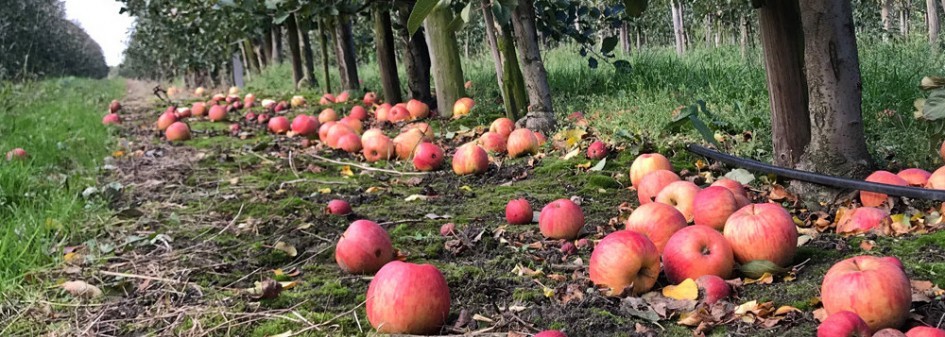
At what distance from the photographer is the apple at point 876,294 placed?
181cm

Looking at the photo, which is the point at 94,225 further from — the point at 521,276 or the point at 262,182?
the point at 521,276

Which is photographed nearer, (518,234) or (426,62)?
(518,234)

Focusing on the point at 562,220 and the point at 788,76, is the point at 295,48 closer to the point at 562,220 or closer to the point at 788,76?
the point at 788,76

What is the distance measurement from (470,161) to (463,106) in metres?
2.28

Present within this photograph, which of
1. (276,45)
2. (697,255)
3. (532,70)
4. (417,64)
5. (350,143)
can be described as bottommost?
(697,255)

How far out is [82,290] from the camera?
2561 mm

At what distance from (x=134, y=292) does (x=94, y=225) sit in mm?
1015

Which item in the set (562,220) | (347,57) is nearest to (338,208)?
(562,220)

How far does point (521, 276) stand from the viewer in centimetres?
255

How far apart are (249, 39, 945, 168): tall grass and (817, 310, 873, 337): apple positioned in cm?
192

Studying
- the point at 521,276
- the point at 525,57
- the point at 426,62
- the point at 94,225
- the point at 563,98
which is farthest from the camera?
the point at 426,62

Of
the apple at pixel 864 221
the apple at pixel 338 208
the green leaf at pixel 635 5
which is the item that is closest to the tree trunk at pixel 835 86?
the apple at pixel 864 221

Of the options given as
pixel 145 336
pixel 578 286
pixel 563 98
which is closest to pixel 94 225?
pixel 145 336

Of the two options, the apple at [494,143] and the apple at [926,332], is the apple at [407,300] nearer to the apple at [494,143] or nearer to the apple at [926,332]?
the apple at [926,332]
